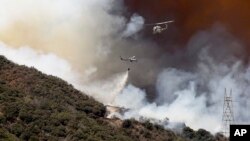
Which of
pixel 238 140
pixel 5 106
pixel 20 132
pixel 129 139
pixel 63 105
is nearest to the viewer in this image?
pixel 238 140

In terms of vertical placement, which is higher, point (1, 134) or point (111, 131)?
point (111, 131)

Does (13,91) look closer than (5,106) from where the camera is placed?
No

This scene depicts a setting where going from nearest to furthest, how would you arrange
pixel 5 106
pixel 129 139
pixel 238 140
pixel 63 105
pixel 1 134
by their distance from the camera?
pixel 238 140, pixel 1 134, pixel 5 106, pixel 129 139, pixel 63 105

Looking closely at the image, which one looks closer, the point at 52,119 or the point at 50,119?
the point at 50,119

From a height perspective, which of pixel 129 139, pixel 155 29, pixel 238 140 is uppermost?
pixel 155 29

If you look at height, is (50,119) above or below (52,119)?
→ below

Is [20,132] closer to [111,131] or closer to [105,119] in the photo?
[111,131]

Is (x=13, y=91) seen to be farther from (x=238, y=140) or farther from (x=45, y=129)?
(x=238, y=140)

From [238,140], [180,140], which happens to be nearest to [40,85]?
[180,140]
